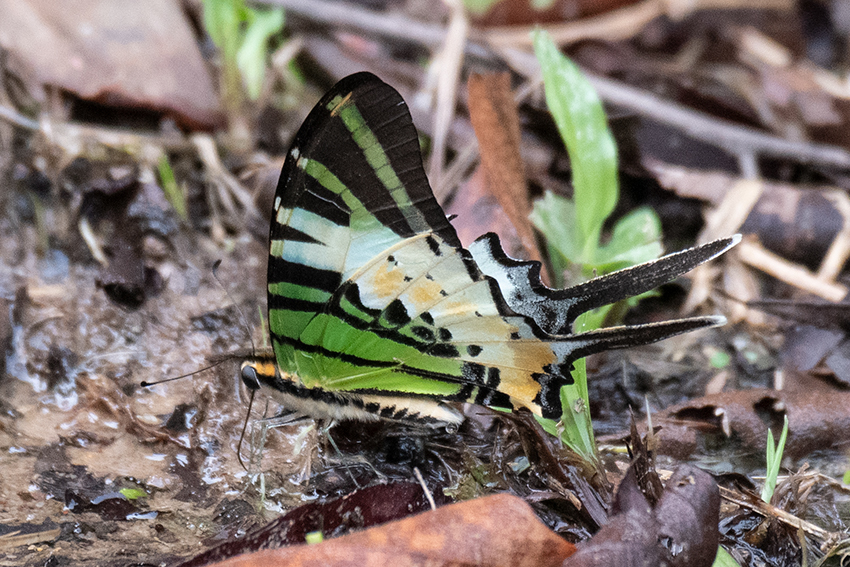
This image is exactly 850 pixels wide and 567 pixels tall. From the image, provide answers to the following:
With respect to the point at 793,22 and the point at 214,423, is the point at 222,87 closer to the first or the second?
the point at 214,423

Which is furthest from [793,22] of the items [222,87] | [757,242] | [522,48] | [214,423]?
[214,423]

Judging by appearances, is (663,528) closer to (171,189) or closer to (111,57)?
(171,189)

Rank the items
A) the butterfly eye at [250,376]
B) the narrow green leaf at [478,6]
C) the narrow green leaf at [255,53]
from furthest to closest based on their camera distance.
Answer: the narrow green leaf at [478,6] → the narrow green leaf at [255,53] → the butterfly eye at [250,376]

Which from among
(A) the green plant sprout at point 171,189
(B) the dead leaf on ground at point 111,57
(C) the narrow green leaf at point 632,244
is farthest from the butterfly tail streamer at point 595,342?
(B) the dead leaf on ground at point 111,57

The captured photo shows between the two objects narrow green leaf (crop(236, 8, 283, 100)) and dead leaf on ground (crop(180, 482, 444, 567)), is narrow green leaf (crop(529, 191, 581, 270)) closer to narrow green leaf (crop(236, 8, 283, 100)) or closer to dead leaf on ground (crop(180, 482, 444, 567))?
dead leaf on ground (crop(180, 482, 444, 567))

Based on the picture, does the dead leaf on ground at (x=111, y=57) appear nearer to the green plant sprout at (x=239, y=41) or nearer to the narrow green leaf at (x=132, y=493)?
the green plant sprout at (x=239, y=41)

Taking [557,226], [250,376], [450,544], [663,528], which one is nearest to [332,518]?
[450,544]

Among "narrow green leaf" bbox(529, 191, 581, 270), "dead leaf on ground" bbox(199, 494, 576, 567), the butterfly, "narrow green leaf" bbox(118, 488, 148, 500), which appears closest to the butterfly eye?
the butterfly
